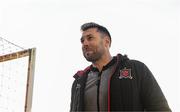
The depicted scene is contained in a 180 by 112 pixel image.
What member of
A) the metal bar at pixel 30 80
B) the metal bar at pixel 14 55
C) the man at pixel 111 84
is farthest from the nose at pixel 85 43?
the metal bar at pixel 14 55

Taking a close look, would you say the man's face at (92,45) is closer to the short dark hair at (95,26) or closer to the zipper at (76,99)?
the short dark hair at (95,26)

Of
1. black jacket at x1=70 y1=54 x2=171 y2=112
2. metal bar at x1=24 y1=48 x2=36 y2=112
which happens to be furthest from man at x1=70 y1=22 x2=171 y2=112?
metal bar at x1=24 y1=48 x2=36 y2=112

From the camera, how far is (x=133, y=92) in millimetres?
3244

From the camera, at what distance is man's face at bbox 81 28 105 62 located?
3.58m

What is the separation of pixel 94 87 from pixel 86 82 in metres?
0.21

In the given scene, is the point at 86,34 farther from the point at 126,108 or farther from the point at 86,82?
the point at 126,108

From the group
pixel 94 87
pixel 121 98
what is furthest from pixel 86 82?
pixel 121 98

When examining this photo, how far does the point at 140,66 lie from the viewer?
3.43 meters

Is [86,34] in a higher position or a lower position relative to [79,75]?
higher

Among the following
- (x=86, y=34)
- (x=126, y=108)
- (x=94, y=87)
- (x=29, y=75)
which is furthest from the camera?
(x=29, y=75)

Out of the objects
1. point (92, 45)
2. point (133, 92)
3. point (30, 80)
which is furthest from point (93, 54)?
point (30, 80)

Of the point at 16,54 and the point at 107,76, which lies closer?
the point at 107,76

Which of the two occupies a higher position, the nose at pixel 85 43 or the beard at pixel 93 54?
the nose at pixel 85 43

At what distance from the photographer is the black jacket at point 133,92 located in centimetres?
321
